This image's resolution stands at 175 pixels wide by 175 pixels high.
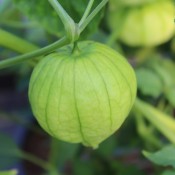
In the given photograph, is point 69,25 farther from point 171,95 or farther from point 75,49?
point 171,95

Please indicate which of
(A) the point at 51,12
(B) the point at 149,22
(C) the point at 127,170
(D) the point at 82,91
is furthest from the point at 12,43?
(C) the point at 127,170

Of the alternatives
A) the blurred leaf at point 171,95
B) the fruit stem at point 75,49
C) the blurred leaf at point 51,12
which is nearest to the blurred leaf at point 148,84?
the blurred leaf at point 171,95

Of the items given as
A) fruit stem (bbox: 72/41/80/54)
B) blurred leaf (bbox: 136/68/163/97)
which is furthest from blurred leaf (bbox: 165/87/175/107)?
fruit stem (bbox: 72/41/80/54)

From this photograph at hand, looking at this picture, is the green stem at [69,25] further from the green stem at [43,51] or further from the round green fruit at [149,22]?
the round green fruit at [149,22]

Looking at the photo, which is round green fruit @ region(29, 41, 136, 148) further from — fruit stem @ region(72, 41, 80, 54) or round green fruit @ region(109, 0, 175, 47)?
round green fruit @ region(109, 0, 175, 47)

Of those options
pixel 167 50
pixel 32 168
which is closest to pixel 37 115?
pixel 167 50

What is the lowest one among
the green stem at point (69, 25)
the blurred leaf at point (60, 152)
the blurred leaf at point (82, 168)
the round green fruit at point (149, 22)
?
the blurred leaf at point (82, 168)
